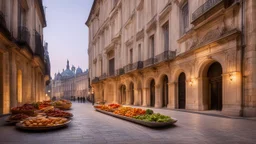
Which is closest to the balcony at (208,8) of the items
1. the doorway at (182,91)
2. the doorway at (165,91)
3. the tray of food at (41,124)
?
the doorway at (182,91)

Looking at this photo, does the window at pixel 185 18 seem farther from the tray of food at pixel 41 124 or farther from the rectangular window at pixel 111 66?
the rectangular window at pixel 111 66

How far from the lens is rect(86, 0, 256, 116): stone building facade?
12758 millimetres

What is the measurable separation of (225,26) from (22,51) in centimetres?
1329

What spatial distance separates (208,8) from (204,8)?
1.65 ft

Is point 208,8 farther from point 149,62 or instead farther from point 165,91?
point 149,62

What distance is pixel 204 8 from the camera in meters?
15.5

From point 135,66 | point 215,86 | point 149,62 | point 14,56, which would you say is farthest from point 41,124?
point 135,66

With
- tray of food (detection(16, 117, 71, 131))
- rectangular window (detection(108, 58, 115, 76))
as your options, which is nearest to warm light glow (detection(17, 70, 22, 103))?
tray of food (detection(16, 117, 71, 131))

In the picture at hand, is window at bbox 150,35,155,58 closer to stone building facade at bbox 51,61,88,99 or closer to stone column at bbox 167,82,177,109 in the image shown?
stone column at bbox 167,82,177,109

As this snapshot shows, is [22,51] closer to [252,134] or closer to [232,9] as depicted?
[232,9]

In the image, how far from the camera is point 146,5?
26.6m

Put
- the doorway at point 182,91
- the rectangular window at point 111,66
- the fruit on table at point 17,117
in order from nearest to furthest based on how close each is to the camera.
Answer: the fruit on table at point 17,117, the doorway at point 182,91, the rectangular window at point 111,66

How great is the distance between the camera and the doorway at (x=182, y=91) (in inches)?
761

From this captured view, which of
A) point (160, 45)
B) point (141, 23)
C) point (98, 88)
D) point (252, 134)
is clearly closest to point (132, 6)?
point (141, 23)
